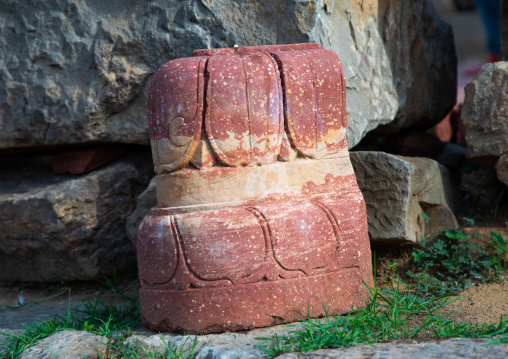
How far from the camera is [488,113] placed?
3.26m

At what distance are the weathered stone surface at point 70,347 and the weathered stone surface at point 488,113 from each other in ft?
7.92

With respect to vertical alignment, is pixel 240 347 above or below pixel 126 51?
below

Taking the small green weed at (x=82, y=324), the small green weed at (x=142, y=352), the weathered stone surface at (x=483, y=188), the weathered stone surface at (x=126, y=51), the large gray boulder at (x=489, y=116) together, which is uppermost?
the weathered stone surface at (x=126, y=51)

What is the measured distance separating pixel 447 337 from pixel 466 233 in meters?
1.16

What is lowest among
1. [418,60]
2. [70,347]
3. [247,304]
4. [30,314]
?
[30,314]

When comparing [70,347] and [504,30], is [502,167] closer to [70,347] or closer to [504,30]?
[504,30]

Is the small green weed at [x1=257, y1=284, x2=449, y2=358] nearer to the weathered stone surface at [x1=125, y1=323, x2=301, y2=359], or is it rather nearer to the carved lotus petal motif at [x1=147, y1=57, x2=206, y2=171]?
the weathered stone surface at [x1=125, y1=323, x2=301, y2=359]

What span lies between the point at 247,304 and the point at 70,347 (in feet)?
2.56

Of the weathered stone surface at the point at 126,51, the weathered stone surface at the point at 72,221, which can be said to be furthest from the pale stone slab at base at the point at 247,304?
the weathered stone surface at the point at 72,221

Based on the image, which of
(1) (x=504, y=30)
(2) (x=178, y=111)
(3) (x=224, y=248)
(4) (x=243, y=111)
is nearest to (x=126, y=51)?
(2) (x=178, y=111)

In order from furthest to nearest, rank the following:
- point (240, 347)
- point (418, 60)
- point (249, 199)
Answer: point (418, 60)
point (249, 199)
point (240, 347)

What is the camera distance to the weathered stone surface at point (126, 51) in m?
3.15

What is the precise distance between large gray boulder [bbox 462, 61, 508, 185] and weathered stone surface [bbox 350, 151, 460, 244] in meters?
0.35

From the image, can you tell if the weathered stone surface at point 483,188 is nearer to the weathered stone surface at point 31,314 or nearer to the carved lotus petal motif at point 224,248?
the carved lotus petal motif at point 224,248
